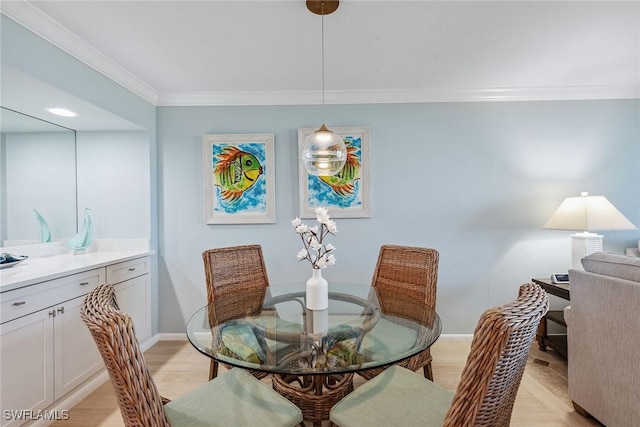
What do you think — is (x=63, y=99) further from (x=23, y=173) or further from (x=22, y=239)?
(x=22, y=239)

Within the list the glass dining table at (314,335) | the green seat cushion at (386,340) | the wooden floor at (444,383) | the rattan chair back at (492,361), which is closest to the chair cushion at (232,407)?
the glass dining table at (314,335)

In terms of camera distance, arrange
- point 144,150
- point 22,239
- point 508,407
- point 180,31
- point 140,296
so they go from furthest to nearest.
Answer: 1. point 144,150
2. point 140,296
3. point 22,239
4. point 180,31
5. point 508,407

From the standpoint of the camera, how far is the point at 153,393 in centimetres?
91

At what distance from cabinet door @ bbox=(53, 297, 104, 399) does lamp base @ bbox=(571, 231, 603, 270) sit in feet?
12.5

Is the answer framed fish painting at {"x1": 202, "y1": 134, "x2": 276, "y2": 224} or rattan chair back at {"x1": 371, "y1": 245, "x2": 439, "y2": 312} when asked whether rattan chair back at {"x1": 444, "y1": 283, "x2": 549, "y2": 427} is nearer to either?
rattan chair back at {"x1": 371, "y1": 245, "x2": 439, "y2": 312}

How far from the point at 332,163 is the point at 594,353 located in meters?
1.81

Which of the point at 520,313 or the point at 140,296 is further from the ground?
the point at 520,313

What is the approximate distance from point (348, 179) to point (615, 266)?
1960mm

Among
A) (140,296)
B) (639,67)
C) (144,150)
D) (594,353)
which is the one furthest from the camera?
(144,150)

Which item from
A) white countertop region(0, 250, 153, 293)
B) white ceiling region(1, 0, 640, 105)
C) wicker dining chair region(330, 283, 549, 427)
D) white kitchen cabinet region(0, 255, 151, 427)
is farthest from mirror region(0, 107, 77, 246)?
wicker dining chair region(330, 283, 549, 427)

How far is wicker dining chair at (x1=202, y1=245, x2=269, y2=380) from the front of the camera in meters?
2.06

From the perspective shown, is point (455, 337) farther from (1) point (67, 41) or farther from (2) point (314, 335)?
(1) point (67, 41)

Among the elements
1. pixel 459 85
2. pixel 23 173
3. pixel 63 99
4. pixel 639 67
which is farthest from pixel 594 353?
pixel 23 173

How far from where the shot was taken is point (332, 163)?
1.78 m
